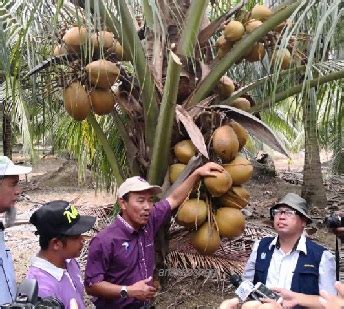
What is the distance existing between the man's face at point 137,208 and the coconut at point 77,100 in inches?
22.6

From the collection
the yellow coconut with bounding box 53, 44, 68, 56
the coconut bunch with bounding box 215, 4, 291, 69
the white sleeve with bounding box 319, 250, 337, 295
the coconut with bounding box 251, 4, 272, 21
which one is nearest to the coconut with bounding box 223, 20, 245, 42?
the coconut bunch with bounding box 215, 4, 291, 69

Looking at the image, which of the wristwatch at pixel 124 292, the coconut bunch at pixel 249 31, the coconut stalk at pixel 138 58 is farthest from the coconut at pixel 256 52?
the wristwatch at pixel 124 292

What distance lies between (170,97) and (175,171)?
40 centimetres

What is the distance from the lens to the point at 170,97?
298 cm

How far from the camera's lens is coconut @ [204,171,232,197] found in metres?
2.83

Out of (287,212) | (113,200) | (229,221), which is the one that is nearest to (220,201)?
(229,221)

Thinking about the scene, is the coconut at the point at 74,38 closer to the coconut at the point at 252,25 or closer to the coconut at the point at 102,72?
the coconut at the point at 102,72

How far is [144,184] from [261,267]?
0.65 m

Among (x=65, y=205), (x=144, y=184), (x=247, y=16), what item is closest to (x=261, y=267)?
(x=144, y=184)

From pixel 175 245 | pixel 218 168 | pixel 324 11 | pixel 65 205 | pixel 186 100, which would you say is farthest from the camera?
pixel 175 245

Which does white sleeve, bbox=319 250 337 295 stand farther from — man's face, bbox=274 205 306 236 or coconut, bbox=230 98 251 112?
coconut, bbox=230 98 251 112

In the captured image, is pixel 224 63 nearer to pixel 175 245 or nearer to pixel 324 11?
pixel 324 11

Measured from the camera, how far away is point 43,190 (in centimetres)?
1154

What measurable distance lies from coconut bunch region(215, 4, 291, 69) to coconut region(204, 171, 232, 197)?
71 centimetres
